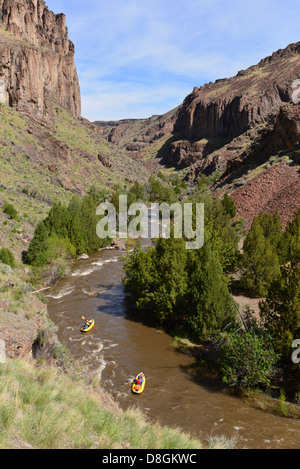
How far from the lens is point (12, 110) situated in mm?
84312

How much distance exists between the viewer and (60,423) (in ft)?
21.3

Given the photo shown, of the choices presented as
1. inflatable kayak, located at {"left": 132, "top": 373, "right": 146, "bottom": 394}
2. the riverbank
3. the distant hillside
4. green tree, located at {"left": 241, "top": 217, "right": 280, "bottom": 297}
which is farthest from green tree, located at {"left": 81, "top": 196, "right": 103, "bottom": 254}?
inflatable kayak, located at {"left": 132, "top": 373, "right": 146, "bottom": 394}

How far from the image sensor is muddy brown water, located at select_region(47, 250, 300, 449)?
46.9 feet

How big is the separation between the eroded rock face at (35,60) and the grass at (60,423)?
93.4m

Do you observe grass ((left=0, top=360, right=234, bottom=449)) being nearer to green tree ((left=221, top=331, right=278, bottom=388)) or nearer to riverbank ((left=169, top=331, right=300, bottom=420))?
green tree ((left=221, top=331, right=278, bottom=388))

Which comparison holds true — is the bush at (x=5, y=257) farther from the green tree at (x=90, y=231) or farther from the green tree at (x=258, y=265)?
the green tree at (x=258, y=265)

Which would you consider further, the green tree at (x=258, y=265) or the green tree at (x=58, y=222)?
the green tree at (x=58, y=222)

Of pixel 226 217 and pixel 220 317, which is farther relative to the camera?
pixel 226 217

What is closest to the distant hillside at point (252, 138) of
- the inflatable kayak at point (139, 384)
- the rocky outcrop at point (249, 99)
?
the rocky outcrop at point (249, 99)

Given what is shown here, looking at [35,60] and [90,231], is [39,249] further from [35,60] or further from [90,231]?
[35,60]

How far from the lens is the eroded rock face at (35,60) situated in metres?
85.6

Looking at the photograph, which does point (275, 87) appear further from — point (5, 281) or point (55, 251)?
point (5, 281)
